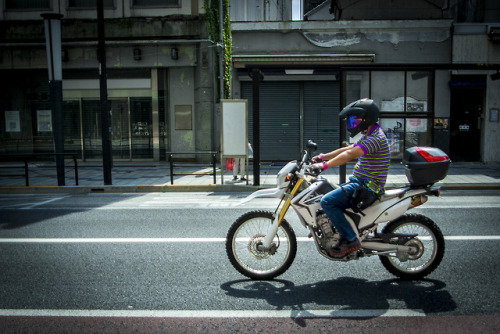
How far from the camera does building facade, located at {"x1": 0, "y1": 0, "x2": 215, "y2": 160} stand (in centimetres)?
1861

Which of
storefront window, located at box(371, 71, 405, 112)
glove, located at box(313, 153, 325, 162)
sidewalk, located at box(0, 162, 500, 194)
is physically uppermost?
storefront window, located at box(371, 71, 405, 112)

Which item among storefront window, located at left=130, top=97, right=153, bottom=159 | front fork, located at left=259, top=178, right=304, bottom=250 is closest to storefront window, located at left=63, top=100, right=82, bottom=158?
storefront window, located at left=130, top=97, right=153, bottom=159

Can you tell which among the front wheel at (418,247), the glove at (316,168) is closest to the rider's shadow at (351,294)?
the front wheel at (418,247)

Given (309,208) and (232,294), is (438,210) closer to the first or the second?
(309,208)

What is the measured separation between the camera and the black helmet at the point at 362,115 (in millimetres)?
4602

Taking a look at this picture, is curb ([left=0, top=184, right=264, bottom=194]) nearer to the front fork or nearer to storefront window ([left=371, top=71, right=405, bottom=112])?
the front fork

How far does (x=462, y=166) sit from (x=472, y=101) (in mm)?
2872

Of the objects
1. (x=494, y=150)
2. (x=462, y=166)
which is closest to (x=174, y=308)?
(x=462, y=166)

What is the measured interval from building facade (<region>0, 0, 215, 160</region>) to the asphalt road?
1162cm

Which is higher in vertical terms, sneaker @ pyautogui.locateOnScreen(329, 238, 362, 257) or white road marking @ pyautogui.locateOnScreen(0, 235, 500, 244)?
sneaker @ pyautogui.locateOnScreen(329, 238, 362, 257)

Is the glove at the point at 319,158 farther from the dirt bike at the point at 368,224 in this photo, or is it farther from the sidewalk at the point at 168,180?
the sidewalk at the point at 168,180

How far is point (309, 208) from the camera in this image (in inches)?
187

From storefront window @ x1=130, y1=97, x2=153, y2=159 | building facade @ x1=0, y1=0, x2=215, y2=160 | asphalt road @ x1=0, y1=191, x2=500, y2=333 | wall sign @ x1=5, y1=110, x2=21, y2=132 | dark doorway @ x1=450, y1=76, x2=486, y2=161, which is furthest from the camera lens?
wall sign @ x1=5, y1=110, x2=21, y2=132

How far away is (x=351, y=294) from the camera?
4.50 m
